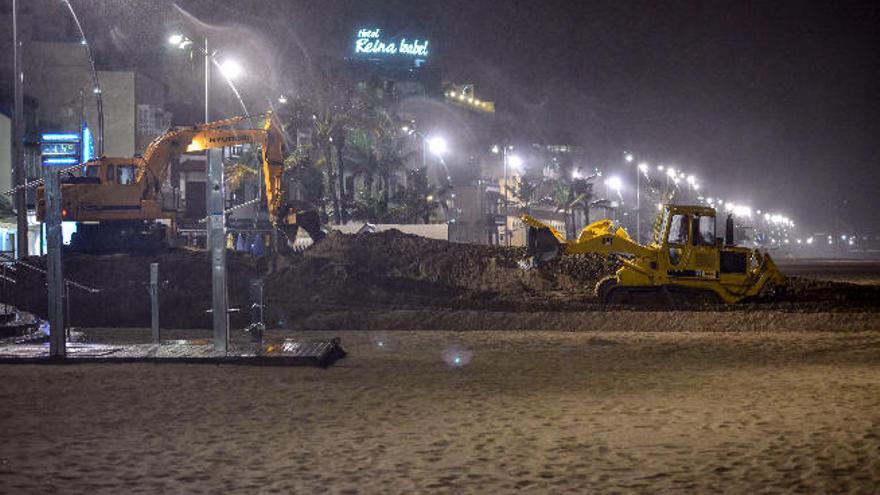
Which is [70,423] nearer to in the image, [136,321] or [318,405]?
[318,405]

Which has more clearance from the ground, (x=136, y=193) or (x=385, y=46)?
(x=385, y=46)

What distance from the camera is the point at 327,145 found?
59.0 metres

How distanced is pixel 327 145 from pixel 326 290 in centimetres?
2967

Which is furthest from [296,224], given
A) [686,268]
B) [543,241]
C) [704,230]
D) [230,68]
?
[704,230]

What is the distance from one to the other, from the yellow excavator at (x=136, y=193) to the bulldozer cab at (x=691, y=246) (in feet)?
46.2

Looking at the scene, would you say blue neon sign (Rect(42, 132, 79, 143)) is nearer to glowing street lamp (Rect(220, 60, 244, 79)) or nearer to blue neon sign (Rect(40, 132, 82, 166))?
blue neon sign (Rect(40, 132, 82, 166))

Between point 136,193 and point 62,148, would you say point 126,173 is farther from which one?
point 62,148

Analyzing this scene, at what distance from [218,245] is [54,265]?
282cm

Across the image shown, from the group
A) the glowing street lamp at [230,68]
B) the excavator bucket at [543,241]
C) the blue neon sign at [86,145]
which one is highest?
the glowing street lamp at [230,68]

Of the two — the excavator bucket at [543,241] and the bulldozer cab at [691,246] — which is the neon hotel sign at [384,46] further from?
the bulldozer cab at [691,246]

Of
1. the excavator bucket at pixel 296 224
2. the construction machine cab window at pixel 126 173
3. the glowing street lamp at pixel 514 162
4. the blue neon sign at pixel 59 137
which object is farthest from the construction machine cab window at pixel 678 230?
the glowing street lamp at pixel 514 162

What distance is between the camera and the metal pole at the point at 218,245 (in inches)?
665

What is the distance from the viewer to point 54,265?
55.2 feet

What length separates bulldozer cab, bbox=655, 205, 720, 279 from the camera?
88.2 feet
